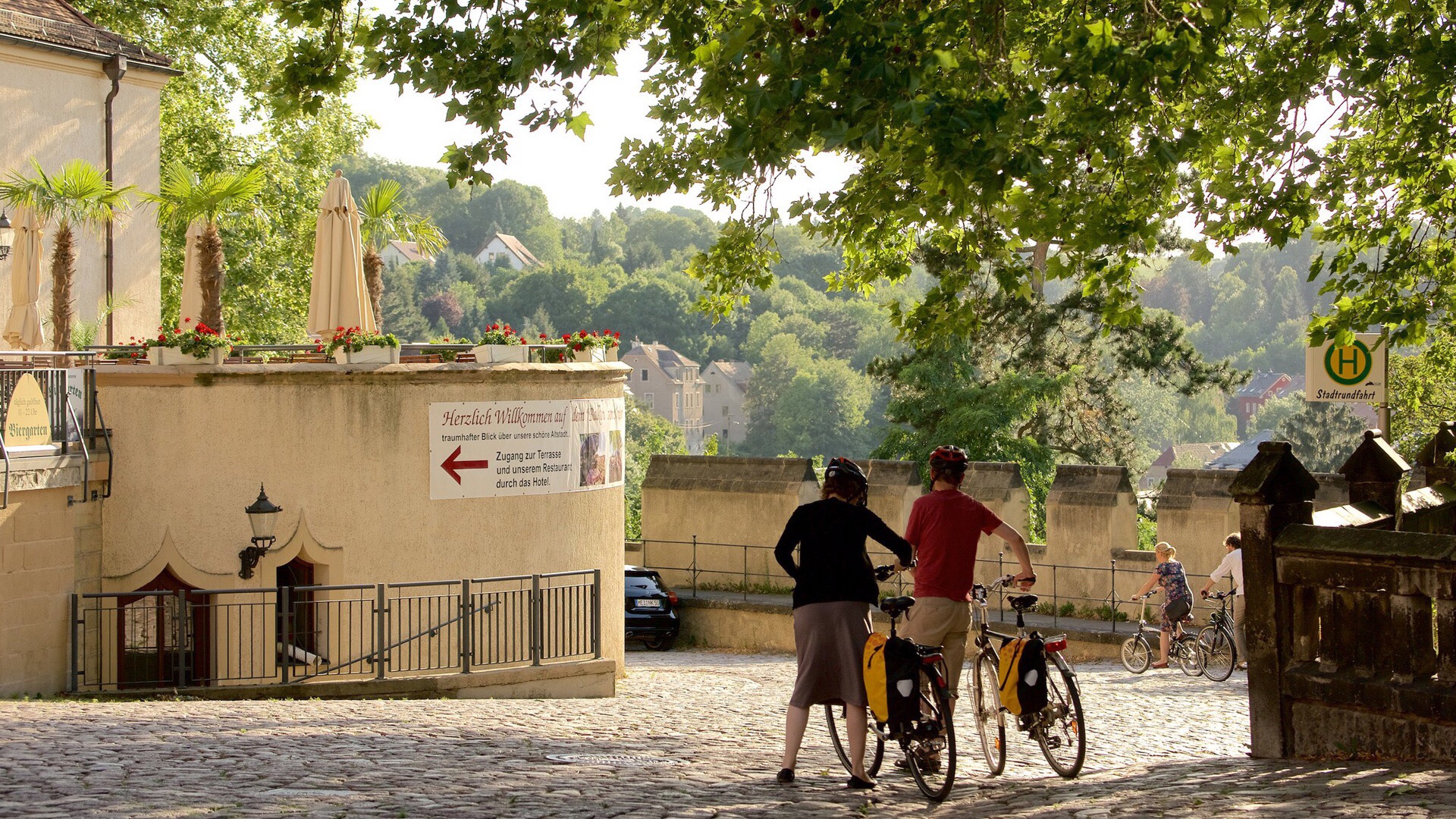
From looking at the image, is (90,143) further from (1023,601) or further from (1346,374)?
(1023,601)

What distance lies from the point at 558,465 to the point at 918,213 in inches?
342

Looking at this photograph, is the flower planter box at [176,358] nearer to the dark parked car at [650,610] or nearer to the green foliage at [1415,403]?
the dark parked car at [650,610]

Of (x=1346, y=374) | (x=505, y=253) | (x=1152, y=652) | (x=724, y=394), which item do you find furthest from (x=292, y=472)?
(x=505, y=253)

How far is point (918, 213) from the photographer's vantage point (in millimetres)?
9625

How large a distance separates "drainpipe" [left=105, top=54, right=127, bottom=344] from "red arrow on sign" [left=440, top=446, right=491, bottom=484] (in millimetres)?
10570

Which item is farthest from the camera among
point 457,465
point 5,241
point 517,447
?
point 5,241

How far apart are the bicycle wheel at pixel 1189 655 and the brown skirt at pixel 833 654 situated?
9.34 m

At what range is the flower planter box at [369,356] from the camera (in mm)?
16141

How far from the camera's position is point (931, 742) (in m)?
6.88

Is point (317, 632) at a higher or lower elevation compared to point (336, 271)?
lower

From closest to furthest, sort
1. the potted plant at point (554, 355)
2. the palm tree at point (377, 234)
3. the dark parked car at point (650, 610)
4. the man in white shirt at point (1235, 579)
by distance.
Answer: the man in white shirt at point (1235, 579)
the potted plant at point (554, 355)
the palm tree at point (377, 234)
the dark parked car at point (650, 610)

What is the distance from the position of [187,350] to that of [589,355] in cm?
454

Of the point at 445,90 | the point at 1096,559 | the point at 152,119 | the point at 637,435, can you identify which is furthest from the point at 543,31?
the point at 637,435

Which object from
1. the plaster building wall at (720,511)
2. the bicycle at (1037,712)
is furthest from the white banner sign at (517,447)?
the bicycle at (1037,712)
